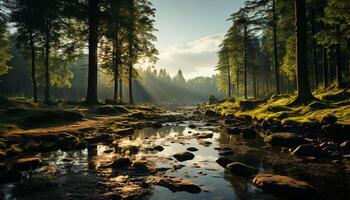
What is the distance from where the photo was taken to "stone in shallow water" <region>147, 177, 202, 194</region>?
26.6 feet

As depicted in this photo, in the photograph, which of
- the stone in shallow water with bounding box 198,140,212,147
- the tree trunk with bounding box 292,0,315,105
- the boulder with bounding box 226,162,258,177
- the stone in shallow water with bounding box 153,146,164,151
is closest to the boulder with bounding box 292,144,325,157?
the boulder with bounding box 226,162,258,177

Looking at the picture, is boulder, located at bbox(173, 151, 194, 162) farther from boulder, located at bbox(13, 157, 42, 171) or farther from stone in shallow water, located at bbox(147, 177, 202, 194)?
boulder, located at bbox(13, 157, 42, 171)

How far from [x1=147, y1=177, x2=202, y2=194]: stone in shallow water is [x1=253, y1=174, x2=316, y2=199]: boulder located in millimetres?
1707

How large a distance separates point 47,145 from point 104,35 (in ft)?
65.1

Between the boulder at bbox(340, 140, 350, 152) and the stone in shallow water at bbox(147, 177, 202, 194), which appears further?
the boulder at bbox(340, 140, 350, 152)

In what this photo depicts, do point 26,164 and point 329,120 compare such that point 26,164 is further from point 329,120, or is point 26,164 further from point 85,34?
point 85,34

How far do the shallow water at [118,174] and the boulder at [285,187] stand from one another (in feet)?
0.90

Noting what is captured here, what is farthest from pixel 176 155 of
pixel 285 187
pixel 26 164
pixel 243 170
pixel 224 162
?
pixel 26 164

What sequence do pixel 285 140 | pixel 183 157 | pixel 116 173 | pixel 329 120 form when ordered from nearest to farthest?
pixel 116 173 → pixel 183 157 → pixel 285 140 → pixel 329 120

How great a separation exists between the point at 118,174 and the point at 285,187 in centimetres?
482

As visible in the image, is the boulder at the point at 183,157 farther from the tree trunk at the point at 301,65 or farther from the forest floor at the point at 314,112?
the tree trunk at the point at 301,65

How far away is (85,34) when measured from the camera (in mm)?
30656

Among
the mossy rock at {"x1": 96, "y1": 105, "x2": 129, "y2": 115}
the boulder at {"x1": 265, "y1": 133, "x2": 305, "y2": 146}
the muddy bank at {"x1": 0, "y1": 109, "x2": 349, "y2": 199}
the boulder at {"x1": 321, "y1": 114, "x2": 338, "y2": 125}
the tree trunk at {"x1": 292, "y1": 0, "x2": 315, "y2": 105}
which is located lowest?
the muddy bank at {"x1": 0, "y1": 109, "x2": 349, "y2": 199}

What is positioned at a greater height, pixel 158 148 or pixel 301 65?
pixel 301 65
